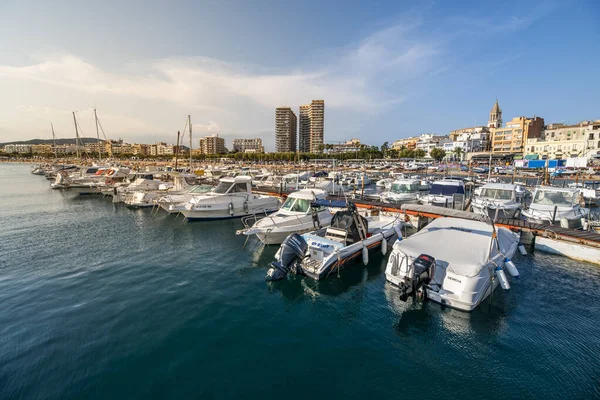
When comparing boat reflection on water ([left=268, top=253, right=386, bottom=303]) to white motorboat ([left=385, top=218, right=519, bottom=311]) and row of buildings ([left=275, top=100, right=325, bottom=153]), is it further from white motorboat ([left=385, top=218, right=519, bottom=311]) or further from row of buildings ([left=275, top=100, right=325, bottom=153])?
row of buildings ([left=275, top=100, right=325, bottom=153])

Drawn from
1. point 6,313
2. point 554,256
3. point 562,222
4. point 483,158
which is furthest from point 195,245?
point 483,158

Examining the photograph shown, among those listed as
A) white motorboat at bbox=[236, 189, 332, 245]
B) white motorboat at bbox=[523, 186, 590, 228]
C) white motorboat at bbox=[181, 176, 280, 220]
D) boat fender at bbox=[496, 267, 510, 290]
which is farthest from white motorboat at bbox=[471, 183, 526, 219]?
white motorboat at bbox=[181, 176, 280, 220]

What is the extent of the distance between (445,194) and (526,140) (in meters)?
→ 102

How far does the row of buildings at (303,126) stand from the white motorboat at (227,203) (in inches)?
6198

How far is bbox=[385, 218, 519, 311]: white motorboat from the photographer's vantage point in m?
9.46

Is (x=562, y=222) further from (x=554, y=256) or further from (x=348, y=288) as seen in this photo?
(x=348, y=288)

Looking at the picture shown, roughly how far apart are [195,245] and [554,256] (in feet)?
65.9

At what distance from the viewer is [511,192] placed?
69.5ft

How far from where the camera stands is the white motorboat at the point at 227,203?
23.9 m

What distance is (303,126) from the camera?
7446 inches

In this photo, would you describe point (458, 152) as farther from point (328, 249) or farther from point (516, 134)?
point (328, 249)

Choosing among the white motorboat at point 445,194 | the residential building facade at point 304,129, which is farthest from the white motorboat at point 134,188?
the residential building facade at point 304,129

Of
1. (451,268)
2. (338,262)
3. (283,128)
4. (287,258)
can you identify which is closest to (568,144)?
(451,268)

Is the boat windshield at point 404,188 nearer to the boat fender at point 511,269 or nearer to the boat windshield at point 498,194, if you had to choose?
the boat windshield at point 498,194
